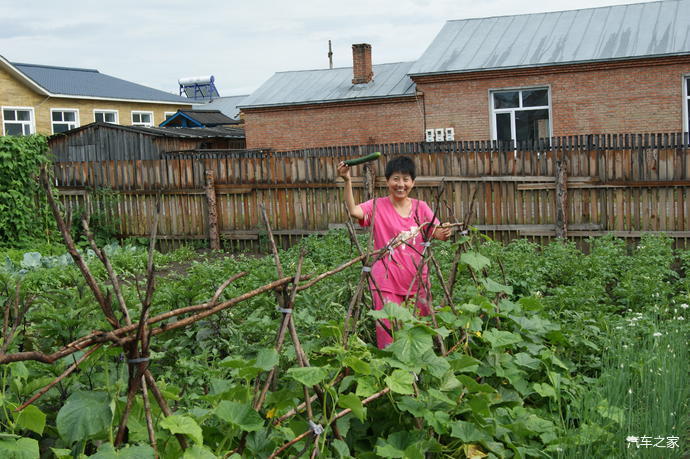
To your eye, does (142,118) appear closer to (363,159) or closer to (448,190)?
(448,190)

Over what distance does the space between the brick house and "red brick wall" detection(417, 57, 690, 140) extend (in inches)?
1.1

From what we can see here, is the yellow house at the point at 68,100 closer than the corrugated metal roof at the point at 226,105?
Yes

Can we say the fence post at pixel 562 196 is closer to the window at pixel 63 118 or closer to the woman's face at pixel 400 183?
the woman's face at pixel 400 183

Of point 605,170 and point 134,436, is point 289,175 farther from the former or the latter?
point 134,436

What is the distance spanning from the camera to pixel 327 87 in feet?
89.2

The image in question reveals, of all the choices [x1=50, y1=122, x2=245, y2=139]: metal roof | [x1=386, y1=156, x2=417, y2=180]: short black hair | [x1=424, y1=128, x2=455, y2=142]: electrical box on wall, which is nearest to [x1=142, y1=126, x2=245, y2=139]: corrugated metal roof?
[x1=50, y1=122, x2=245, y2=139]: metal roof

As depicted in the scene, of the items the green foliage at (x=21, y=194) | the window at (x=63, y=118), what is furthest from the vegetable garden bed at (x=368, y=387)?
the window at (x=63, y=118)

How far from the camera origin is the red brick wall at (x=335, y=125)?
2467 cm

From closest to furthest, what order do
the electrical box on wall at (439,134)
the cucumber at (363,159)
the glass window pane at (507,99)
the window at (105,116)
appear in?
1. the cucumber at (363,159)
2. the glass window pane at (507,99)
3. the electrical box on wall at (439,134)
4. the window at (105,116)

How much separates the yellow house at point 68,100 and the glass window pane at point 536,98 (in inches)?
742

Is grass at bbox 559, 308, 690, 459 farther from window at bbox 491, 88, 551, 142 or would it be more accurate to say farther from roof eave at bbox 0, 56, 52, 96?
roof eave at bbox 0, 56, 52, 96

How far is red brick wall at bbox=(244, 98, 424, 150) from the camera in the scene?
2467 centimetres

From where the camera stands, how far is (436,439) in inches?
119

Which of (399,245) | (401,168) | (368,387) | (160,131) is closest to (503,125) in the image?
(160,131)
